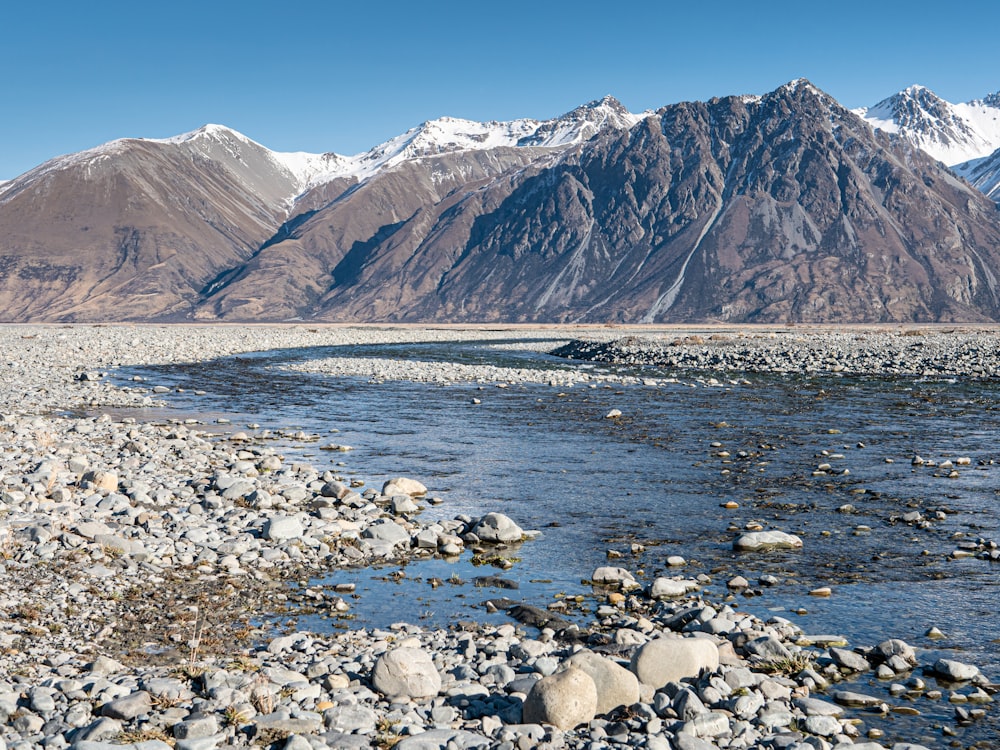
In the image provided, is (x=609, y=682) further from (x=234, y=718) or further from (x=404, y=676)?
(x=234, y=718)

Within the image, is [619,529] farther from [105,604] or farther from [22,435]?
[22,435]

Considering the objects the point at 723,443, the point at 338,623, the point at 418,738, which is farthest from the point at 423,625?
the point at 723,443

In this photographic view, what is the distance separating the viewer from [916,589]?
1258cm

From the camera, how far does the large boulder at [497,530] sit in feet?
50.3

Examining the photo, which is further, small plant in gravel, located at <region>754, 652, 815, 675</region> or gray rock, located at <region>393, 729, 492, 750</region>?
small plant in gravel, located at <region>754, 652, 815, 675</region>

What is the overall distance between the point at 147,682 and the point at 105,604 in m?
3.04

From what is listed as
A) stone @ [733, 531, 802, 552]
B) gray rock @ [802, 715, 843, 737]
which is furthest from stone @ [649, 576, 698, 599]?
gray rock @ [802, 715, 843, 737]

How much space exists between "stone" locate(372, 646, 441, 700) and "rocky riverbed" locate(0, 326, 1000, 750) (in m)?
0.02

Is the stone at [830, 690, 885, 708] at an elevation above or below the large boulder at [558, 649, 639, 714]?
below

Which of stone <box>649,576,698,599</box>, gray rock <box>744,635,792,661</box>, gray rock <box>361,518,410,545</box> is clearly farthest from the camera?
gray rock <box>361,518,410,545</box>

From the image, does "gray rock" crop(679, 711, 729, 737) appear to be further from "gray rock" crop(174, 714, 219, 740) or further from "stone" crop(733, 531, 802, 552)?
"stone" crop(733, 531, 802, 552)

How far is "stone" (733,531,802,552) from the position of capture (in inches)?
583

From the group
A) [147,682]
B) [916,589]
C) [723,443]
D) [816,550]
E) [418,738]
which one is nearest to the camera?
[418,738]

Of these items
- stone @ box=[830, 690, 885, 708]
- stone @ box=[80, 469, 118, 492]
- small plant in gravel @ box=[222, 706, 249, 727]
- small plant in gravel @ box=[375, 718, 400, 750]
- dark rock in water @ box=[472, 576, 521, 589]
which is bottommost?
stone @ box=[830, 690, 885, 708]
